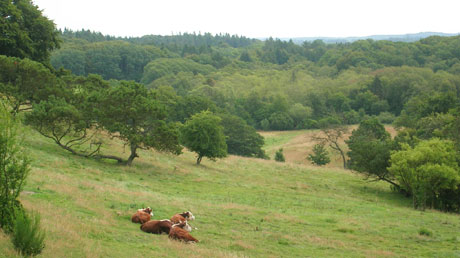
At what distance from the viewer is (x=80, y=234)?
1074cm

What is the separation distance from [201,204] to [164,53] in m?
180

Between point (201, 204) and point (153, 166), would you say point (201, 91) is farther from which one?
point (201, 204)

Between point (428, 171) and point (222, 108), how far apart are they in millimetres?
63549

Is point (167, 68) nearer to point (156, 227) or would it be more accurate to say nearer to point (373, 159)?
point (373, 159)

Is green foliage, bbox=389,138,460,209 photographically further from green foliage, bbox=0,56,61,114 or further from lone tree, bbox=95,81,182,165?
green foliage, bbox=0,56,61,114

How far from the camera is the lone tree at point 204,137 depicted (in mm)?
38469

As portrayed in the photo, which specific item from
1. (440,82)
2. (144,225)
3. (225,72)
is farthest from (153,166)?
(225,72)

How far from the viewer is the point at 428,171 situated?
28156 millimetres

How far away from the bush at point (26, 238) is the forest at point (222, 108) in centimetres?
67

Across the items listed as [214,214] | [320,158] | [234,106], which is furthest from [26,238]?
[234,106]

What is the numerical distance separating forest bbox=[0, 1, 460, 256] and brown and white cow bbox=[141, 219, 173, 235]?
15.9 feet

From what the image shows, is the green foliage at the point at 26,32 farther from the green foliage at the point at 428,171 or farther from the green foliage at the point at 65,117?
the green foliage at the point at 428,171

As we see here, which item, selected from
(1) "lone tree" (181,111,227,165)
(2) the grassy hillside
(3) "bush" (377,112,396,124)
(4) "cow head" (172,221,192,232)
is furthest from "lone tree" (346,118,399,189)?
(3) "bush" (377,112,396,124)

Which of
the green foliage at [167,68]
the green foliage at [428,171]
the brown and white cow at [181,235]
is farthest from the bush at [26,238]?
the green foliage at [167,68]
